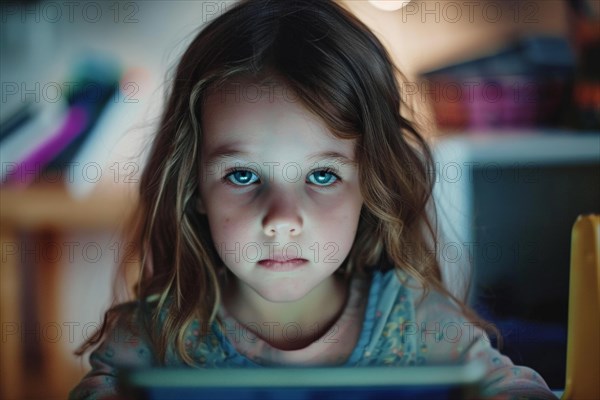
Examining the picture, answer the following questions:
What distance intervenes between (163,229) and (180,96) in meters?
0.18

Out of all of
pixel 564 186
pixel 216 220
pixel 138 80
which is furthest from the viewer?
pixel 138 80

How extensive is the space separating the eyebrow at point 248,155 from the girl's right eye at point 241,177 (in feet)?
0.06

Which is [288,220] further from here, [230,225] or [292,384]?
[292,384]

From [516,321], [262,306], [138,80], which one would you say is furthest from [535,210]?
[138,80]

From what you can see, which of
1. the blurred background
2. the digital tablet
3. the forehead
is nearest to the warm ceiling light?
the blurred background

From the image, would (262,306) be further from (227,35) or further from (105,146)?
(105,146)

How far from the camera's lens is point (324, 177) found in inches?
32.1

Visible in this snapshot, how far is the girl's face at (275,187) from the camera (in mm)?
785

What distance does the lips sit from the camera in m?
0.81

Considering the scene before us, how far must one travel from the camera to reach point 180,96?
34.8 inches

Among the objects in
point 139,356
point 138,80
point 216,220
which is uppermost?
point 138,80

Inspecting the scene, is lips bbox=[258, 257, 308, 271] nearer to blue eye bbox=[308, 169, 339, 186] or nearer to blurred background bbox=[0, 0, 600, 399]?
Answer: blue eye bbox=[308, 169, 339, 186]

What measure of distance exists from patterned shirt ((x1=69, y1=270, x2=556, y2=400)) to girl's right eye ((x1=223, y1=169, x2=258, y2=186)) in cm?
20

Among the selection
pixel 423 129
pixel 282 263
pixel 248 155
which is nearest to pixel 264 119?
pixel 248 155
